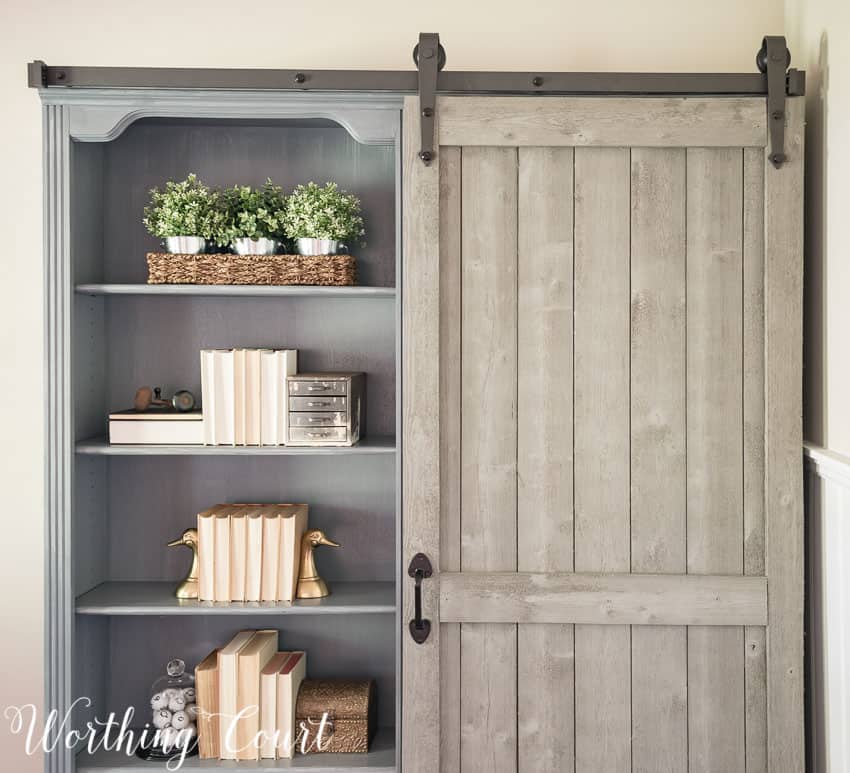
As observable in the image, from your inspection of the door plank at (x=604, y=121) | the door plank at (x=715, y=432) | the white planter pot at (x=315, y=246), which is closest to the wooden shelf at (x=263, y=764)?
the door plank at (x=715, y=432)

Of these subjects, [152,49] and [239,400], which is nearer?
[239,400]

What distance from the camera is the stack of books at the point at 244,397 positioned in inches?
83.4

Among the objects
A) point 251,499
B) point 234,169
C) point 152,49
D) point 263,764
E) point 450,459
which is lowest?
point 263,764

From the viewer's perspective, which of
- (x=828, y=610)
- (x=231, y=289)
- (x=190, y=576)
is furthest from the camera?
(x=190, y=576)

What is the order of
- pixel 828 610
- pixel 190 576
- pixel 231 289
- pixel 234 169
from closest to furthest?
pixel 828 610 < pixel 231 289 < pixel 190 576 < pixel 234 169

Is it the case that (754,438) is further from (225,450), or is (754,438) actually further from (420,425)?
(225,450)

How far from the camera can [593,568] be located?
6.49ft

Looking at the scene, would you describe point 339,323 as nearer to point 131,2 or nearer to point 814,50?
point 131,2

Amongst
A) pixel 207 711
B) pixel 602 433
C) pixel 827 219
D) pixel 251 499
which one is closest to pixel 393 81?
pixel 602 433

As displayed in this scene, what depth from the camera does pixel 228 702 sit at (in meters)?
2.12

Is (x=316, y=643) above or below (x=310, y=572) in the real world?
below

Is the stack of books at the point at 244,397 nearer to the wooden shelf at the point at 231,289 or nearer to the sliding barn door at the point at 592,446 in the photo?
the wooden shelf at the point at 231,289

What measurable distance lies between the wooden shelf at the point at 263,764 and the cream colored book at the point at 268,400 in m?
0.79

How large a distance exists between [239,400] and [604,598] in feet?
3.31
